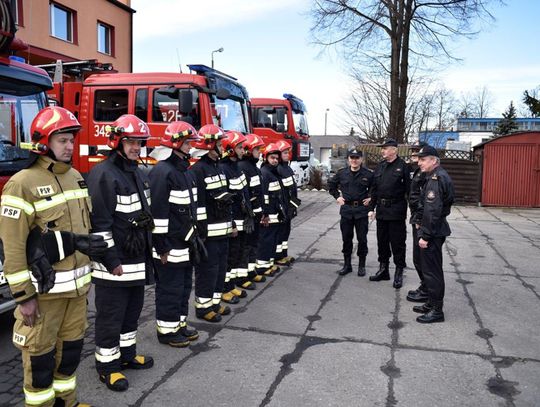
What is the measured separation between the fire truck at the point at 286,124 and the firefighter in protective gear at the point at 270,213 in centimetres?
691

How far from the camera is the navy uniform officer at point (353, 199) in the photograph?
711cm

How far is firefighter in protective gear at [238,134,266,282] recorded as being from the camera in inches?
261

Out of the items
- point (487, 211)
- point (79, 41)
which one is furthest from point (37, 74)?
point (79, 41)

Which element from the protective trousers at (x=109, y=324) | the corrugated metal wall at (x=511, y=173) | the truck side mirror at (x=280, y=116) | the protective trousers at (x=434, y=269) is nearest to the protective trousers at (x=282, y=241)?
the protective trousers at (x=434, y=269)

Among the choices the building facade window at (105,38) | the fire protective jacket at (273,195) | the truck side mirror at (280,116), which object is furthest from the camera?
the building facade window at (105,38)

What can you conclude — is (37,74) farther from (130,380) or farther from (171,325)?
(130,380)

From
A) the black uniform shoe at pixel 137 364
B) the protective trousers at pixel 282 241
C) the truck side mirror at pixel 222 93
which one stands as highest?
the truck side mirror at pixel 222 93

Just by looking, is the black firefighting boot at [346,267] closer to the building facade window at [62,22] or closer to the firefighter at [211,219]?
the firefighter at [211,219]

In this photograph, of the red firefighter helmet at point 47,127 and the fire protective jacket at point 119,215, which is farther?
the fire protective jacket at point 119,215

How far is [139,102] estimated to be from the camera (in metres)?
8.95

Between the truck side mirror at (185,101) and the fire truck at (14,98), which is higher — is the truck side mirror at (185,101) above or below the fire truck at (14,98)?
above

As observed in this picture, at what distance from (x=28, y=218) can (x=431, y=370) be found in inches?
132

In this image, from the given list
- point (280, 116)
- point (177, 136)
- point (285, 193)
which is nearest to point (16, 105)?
point (177, 136)

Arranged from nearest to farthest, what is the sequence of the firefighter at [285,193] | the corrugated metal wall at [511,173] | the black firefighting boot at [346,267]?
the black firefighting boot at [346,267], the firefighter at [285,193], the corrugated metal wall at [511,173]
